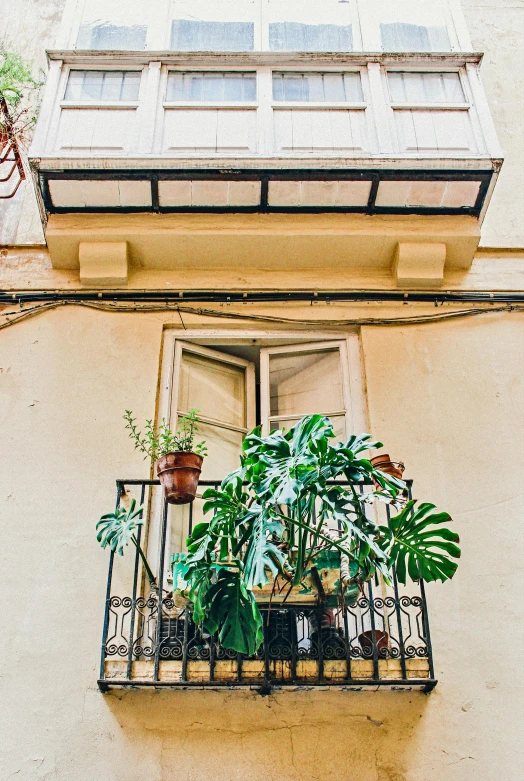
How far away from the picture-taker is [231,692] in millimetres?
4273

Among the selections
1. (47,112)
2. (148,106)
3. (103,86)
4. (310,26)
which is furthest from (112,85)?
(310,26)

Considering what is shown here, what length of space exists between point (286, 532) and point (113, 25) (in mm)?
4299

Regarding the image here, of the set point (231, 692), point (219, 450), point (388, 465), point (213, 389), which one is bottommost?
point (231, 692)

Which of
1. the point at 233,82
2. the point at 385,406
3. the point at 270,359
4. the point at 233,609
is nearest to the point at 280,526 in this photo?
the point at 233,609

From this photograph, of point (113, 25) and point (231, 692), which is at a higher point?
point (113, 25)

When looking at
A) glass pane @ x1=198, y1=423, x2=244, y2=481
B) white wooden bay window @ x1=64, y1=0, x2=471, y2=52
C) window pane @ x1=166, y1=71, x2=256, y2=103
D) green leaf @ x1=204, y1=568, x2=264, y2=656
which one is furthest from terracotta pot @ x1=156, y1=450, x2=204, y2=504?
white wooden bay window @ x1=64, y1=0, x2=471, y2=52

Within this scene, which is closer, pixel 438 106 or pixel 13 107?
pixel 438 106

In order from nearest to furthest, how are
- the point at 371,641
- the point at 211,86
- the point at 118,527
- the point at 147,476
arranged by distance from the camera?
the point at 371,641
the point at 118,527
the point at 147,476
the point at 211,86

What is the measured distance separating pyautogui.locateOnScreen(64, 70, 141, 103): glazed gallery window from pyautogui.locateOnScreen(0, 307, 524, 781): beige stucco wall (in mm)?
1600

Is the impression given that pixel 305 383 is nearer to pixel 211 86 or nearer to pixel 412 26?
pixel 211 86

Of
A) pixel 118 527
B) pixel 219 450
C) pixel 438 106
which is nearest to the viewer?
pixel 118 527

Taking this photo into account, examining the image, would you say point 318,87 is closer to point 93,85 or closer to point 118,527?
point 93,85

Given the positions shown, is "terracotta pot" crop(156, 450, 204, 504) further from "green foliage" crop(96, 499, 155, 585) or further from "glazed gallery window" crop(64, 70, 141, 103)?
"glazed gallery window" crop(64, 70, 141, 103)

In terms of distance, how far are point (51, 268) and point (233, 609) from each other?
3.15 meters
